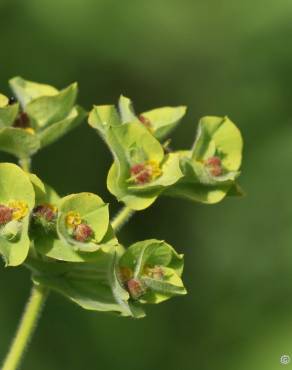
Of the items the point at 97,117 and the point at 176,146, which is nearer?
the point at 97,117

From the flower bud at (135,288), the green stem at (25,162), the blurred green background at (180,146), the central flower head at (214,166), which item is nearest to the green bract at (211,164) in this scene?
the central flower head at (214,166)

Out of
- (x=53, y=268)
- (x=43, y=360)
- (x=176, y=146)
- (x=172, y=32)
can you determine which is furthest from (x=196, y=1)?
(x=53, y=268)

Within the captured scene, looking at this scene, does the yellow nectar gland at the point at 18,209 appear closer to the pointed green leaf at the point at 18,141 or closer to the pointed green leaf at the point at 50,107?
the pointed green leaf at the point at 18,141

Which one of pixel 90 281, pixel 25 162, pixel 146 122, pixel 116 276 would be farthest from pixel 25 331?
pixel 146 122

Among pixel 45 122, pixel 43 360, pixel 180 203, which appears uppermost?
pixel 45 122

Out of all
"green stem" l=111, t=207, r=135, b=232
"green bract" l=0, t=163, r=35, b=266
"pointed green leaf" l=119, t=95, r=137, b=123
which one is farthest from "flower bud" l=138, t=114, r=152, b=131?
"green bract" l=0, t=163, r=35, b=266

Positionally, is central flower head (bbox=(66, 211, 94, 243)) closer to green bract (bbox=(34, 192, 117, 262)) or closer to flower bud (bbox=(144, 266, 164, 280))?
green bract (bbox=(34, 192, 117, 262))

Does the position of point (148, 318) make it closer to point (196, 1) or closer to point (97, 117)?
point (196, 1)

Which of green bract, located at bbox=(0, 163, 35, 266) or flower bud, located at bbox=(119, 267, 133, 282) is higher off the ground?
green bract, located at bbox=(0, 163, 35, 266)
